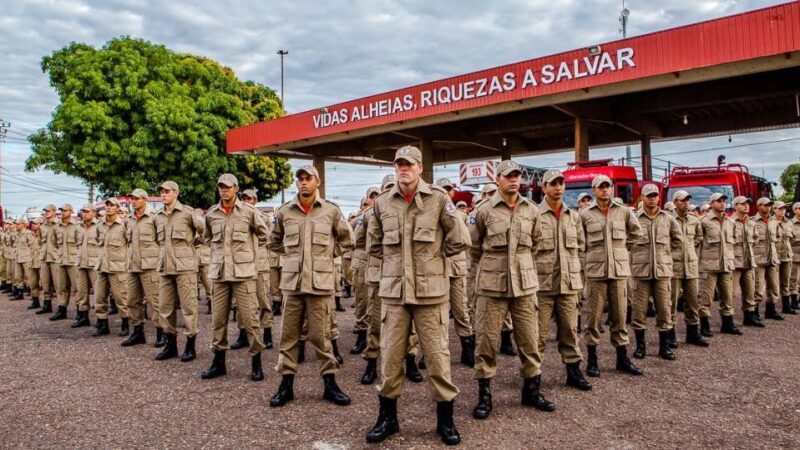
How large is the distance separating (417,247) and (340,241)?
1.29 metres

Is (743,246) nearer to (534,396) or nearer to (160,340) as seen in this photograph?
(534,396)

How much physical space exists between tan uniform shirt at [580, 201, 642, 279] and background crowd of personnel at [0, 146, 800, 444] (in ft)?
0.05

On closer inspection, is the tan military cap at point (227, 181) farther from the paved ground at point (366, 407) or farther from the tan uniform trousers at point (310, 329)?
the paved ground at point (366, 407)

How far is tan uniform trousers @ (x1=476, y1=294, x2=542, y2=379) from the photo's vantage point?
4.61 meters

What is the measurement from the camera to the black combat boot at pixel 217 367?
18.9 feet

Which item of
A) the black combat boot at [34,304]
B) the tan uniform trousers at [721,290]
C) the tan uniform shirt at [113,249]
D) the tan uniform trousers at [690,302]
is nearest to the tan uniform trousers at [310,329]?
the tan uniform shirt at [113,249]

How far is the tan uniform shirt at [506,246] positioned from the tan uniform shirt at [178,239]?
3.50m

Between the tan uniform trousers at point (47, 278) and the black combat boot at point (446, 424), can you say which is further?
the tan uniform trousers at point (47, 278)

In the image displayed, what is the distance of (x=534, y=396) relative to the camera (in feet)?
15.4

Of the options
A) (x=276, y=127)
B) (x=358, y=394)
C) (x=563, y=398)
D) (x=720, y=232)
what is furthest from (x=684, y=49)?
(x=276, y=127)

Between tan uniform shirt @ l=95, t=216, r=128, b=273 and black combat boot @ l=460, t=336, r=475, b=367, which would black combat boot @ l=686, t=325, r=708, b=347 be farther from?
tan uniform shirt @ l=95, t=216, r=128, b=273

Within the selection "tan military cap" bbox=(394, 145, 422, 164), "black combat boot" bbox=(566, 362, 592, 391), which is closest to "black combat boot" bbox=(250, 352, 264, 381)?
"tan military cap" bbox=(394, 145, 422, 164)

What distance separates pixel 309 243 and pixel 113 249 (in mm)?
5132

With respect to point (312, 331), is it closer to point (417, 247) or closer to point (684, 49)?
point (417, 247)
